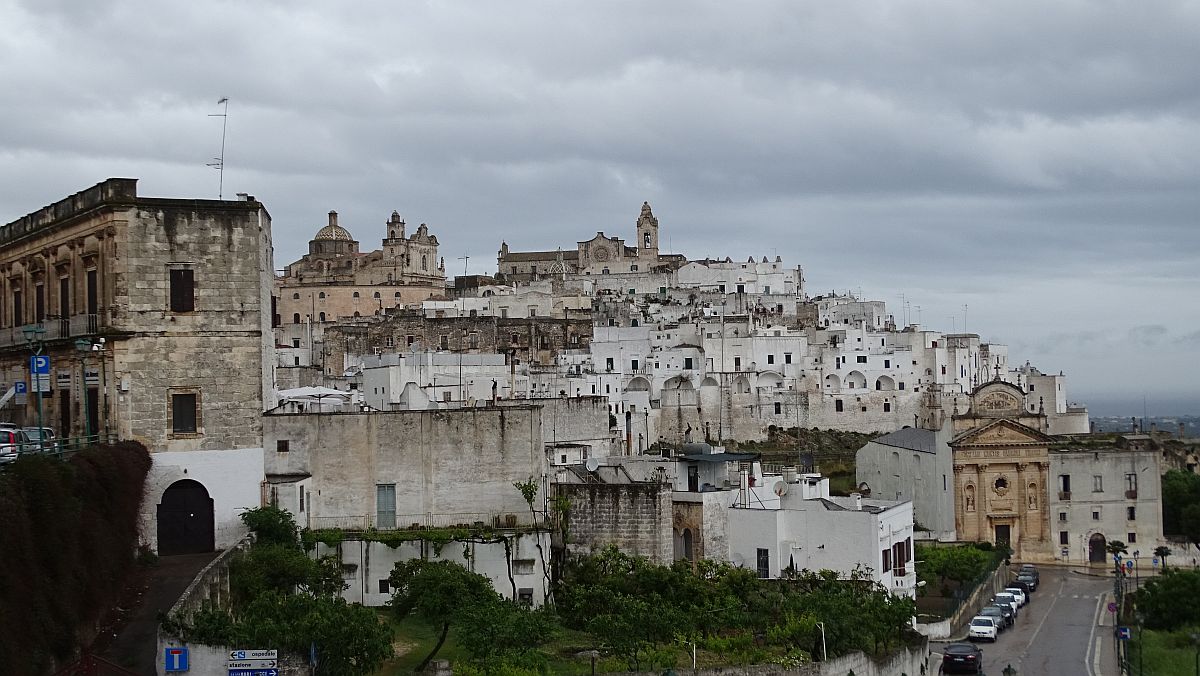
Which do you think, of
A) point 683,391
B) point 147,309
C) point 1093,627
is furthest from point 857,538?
point 683,391

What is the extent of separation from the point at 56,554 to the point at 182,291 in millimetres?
9064

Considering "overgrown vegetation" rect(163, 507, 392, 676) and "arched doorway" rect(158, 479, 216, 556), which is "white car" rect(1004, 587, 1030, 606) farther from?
"arched doorway" rect(158, 479, 216, 556)

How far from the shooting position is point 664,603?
93.7ft

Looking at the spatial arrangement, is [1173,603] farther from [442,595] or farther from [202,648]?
[202,648]

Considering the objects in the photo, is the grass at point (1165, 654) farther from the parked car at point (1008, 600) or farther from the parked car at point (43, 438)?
the parked car at point (43, 438)

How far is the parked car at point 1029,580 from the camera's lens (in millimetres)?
47469

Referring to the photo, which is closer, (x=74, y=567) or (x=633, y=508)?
(x=74, y=567)

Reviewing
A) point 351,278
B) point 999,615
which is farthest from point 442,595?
point 351,278

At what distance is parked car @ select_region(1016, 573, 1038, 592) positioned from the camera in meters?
47.5

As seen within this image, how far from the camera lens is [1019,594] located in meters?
44.4

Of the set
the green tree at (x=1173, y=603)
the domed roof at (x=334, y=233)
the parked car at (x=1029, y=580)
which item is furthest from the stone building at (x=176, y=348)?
the domed roof at (x=334, y=233)

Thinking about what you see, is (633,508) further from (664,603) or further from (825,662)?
(825,662)

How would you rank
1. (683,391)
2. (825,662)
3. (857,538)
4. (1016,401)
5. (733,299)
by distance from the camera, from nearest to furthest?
(825,662), (857,538), (1016,401), (683,391), (733,299)

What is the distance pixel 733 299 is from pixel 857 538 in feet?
215
